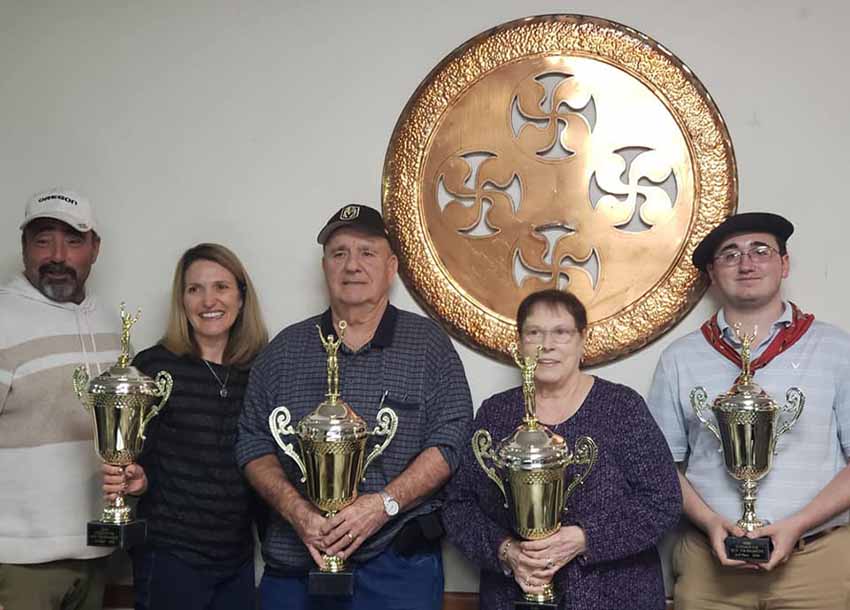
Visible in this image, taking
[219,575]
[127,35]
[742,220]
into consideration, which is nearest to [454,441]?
[219,575]

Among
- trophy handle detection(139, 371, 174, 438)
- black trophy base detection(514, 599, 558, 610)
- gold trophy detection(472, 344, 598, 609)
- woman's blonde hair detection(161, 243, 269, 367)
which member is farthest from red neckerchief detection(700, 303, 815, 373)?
trophy handle detection(139, 371, 174, 438)

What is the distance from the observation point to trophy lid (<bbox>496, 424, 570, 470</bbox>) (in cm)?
196

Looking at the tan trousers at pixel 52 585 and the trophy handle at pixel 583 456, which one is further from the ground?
the trophy handle at pixel 583 456

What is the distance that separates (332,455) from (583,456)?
22.0 inches

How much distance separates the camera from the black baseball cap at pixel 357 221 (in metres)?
2.46

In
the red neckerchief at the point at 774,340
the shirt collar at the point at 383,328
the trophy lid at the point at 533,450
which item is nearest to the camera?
the trophy lid at the point at 533,450

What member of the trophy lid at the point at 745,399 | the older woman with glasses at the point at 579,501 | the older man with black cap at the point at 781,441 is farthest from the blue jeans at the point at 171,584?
the trophy lid at the point at 745,399

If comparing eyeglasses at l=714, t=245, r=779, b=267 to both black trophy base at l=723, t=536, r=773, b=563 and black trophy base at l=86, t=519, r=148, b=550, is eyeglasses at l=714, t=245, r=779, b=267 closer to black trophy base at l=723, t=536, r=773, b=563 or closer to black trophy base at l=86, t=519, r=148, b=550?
black trophy base at l=723, t=536, r=773, b=563

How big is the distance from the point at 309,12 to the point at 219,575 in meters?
1.64

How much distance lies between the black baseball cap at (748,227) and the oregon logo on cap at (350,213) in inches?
35.9

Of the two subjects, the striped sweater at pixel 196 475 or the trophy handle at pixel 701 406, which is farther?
the striped sweater at pixel 196 475

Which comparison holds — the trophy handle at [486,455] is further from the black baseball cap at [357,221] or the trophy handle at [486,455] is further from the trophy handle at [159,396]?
the trophy handle at [159,396]

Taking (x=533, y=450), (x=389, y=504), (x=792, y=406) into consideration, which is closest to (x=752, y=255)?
(x=792, y=406)

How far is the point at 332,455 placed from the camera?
6.88ft
